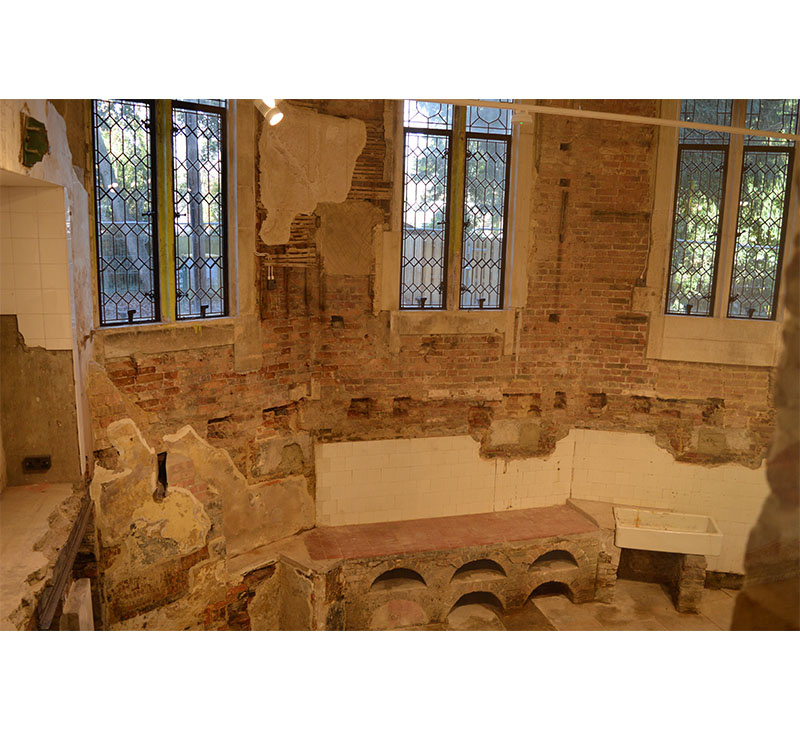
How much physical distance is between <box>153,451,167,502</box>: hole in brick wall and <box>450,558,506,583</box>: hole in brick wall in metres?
2.90

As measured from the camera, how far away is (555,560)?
24.3 feet

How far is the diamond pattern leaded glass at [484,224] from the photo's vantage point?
285 inches

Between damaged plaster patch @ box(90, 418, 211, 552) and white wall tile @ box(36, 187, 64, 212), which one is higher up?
white wall tile @ box(36, 187, 64, 212)

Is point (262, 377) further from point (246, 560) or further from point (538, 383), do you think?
point (538, 383)

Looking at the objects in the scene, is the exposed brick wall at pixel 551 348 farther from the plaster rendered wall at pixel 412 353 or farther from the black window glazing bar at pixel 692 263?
the black window glazing bar at pixel 692 263

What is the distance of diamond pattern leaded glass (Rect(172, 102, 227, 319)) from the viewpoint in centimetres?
580

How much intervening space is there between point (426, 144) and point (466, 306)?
1709mm

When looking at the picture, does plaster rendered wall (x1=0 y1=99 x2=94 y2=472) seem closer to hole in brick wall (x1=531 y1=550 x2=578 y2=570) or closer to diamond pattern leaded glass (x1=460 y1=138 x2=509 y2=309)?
diamond pattern leaded glass (x1=460 y1=138 x2=509 y2=309)

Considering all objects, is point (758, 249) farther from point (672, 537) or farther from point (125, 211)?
point (125, 211)

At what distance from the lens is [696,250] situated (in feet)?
24.4

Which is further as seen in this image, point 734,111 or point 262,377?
point 734,111

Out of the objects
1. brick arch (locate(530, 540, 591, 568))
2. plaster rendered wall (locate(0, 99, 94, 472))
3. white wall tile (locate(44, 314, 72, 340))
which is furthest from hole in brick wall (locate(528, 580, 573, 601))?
white wall tile (locate(44, 314, 72, 340))

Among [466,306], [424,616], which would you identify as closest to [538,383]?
[466,306]

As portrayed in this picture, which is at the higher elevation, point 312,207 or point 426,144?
point 426,144
